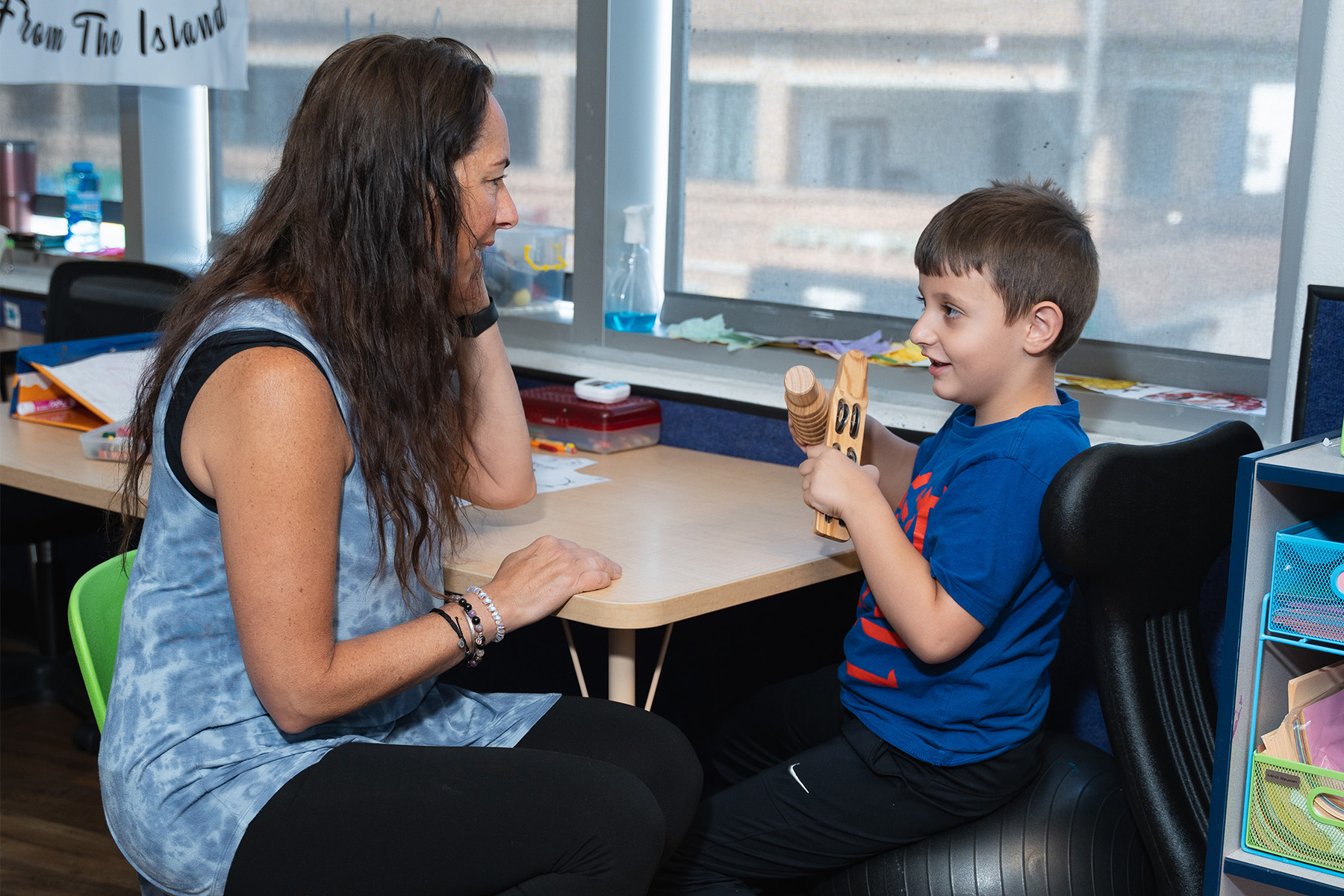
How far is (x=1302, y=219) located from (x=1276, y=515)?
510mm

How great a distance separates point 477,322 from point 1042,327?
654mm

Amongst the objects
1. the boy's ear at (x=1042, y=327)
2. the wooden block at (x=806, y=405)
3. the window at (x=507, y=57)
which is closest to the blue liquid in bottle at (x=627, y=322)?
the window at (x=507, y=57)

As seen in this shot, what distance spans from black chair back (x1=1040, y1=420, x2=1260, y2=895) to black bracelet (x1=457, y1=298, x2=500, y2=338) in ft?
2.28

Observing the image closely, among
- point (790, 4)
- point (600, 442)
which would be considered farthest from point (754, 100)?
point (600, 442)

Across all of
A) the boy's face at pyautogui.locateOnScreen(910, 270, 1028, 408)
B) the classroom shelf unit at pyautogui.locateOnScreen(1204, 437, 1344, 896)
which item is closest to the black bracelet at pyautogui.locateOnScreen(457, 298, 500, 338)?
the boy's face at pyautogui.locateOnScreen(910, 270, 1028, 408)

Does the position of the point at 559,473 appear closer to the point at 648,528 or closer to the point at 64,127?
the point at 648,528

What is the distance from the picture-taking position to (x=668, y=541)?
4.79 ft

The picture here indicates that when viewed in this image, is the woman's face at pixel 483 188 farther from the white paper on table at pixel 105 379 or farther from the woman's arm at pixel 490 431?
the white paper on table at pixel 105 379

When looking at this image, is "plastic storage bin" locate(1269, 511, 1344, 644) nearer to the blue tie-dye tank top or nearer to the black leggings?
the black leggings

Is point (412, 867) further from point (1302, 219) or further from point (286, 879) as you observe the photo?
point (1302, 219)

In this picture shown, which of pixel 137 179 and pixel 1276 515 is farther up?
pixel 137 179

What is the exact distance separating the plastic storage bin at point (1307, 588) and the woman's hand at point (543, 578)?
0.64 metres

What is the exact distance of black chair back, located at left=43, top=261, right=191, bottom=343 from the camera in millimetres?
2350

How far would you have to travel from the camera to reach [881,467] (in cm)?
156
